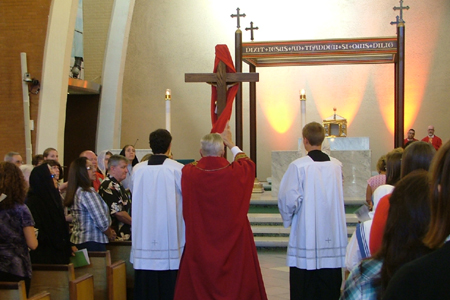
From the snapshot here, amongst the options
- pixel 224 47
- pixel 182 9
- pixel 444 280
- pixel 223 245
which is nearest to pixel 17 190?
pixel 223 245

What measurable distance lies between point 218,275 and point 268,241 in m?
4.18

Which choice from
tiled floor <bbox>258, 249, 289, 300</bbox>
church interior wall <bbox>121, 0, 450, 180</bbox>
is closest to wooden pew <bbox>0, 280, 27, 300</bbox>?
tiled floor <bbox>258, 249, 289, 300</bbox>

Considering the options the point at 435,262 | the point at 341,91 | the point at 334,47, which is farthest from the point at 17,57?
the point at 435,262

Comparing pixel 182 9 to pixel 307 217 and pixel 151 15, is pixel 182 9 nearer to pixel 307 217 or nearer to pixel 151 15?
pixel 151 15

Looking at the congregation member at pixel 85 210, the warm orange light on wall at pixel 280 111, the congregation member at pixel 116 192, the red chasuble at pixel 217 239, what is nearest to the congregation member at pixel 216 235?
the red chasuble at pixel 217 239

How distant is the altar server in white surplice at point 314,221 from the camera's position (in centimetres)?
433

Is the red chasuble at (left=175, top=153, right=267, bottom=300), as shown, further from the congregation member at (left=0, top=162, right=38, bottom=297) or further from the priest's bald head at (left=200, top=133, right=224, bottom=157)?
the congregation member at (left=0, top=162, right=38, bottom=297)

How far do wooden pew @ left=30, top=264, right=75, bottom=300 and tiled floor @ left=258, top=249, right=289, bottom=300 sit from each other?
7.45 feet

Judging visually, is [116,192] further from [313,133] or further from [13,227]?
[313,133]

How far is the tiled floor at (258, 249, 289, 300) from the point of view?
5.76m

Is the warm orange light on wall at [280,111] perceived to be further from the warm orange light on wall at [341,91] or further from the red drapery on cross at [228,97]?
the red drapery on cross at [228,97]

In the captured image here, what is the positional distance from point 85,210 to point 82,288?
0.71 m

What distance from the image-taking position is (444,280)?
3.22ft

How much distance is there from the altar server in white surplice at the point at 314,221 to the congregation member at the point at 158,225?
2.78 feet
